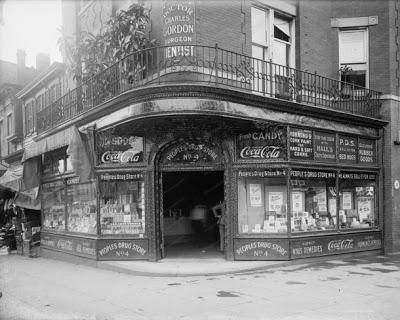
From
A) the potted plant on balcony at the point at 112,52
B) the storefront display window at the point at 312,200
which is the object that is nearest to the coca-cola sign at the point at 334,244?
the storefront display window at the point at 312,200

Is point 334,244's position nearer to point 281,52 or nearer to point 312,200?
point 312,200

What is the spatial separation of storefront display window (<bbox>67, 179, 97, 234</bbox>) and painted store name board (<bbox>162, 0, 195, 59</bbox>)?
461 centimetres

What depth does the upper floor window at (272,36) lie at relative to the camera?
13430mm

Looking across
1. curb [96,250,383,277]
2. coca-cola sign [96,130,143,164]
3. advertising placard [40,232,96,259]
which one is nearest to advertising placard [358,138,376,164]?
curb [96,250,383,277]

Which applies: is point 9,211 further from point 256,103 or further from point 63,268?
point 256,103

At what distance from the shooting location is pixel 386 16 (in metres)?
14.8

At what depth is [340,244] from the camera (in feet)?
42.8

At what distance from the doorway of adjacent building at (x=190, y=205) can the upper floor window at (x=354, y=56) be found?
552 cm

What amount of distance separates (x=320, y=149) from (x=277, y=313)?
662cm

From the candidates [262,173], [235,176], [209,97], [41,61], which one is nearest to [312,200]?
[262,173]

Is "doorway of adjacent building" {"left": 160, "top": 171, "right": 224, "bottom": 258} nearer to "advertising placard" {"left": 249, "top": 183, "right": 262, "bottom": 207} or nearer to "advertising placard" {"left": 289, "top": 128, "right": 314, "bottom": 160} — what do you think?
"advertising placard" {"left": 249, "top": 183, "right": 262, "bottom": 207}

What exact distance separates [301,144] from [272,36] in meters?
3.67

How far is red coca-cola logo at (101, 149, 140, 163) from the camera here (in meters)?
12.1

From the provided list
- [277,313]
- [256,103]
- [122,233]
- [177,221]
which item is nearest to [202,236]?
[177,221]
